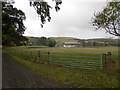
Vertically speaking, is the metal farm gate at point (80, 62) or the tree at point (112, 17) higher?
the tree at point (112, 17)

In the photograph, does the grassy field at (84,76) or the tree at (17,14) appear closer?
the grassy field at (84,76)

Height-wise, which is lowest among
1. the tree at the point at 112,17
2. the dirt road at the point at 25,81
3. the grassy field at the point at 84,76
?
the grassy field at the point at 84,76

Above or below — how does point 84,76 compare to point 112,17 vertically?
below

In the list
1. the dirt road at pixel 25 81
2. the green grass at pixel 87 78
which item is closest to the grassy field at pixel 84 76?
the green grass at pixel 87 78

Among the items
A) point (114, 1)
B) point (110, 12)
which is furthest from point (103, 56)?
point (114, 1)

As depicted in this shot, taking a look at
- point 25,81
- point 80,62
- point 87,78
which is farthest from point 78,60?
point 25,81

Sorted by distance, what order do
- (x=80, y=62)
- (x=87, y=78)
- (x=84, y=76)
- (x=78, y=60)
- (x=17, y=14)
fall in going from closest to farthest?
(x=87, y=78) < (x=84, y=76) < (x=80, y=62) < (x=78, y=60) < (x=17, y=14)

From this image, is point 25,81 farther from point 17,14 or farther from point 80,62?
point 17,14

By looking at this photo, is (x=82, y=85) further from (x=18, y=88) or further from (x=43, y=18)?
(x=43, y=18)

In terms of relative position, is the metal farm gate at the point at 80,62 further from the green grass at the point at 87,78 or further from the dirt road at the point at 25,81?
the dirt road at the point at 25,81

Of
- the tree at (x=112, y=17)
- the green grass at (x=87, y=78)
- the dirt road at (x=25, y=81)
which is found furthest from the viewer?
the tree at (x=112, y=17)

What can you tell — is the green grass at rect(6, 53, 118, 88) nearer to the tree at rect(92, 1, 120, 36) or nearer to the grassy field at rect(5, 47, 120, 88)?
the grassy field at rect(5, 47, 120, 88)

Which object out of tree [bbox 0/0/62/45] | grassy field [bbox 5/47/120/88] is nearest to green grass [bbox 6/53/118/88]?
grassy field [bbox 5/47/120/88]

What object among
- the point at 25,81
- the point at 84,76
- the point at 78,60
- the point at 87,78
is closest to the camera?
the point at 25,81
